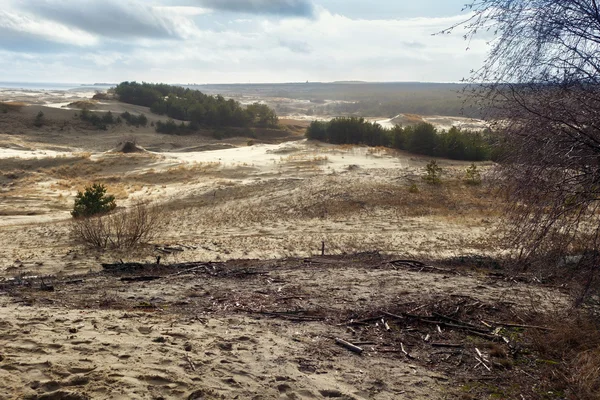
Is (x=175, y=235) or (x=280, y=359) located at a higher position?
(x=280, y=359)

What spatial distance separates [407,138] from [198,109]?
28.2m

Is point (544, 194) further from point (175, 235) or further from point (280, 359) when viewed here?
point (175, 235)

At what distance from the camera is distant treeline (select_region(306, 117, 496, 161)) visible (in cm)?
2899

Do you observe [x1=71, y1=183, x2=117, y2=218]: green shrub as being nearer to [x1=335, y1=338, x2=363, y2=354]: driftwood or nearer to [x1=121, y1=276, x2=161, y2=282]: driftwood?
[x1=121, y1=276, x2=161, y2=282]: driftwood

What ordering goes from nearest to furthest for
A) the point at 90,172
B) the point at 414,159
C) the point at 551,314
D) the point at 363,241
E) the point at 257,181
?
1. the point at 551,314
2. the point at 363,241
3. the point at 257,181
4. the point at 90,172
5. the point at 414,159

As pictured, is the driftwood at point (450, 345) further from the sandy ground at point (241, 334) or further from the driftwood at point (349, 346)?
the driftwood at point (349, 346)

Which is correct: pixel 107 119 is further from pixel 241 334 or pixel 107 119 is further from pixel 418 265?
pixel 241 334

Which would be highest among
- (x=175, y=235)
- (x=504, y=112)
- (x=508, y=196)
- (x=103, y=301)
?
(x=504, y=112)

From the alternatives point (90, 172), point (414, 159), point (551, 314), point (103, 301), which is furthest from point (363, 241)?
point (90, 172)

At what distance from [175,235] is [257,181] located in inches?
333

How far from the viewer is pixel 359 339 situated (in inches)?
237

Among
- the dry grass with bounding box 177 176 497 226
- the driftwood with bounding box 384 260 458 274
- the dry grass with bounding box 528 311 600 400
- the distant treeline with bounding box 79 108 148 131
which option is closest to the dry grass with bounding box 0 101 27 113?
the distant treeline with bounding box 79 108 148 131

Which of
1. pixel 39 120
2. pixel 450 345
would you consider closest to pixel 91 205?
pixel 450 345

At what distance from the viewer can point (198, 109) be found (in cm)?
5203
